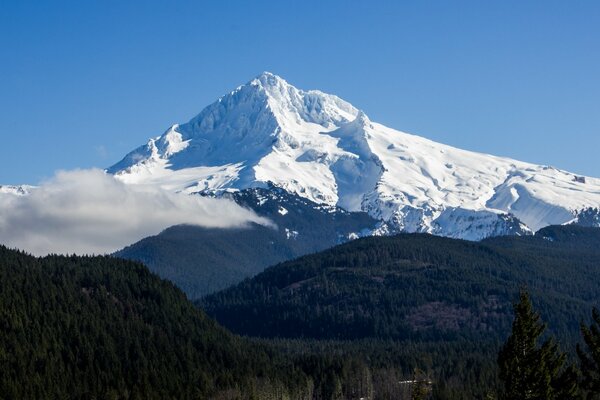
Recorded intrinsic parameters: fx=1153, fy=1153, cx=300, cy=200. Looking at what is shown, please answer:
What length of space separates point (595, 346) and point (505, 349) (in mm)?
10278


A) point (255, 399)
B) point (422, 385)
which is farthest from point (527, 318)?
point (255, 399)

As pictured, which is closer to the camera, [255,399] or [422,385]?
[422,385]

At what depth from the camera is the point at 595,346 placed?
10644 cm

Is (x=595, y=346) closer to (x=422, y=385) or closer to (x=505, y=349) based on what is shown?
(x=505, y=349)

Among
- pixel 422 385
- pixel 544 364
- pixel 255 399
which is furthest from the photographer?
pixel 255 399

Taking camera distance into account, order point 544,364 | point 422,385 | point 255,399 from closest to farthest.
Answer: point 422,385
point 544,364
point 255,399

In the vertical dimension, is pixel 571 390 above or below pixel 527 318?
below

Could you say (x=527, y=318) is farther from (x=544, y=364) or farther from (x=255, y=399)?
(x=255, y=399)

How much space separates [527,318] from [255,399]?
335ft

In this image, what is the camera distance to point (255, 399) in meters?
196

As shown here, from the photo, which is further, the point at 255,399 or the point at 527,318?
the point at 255,399

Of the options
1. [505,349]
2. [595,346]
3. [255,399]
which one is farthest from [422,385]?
[255,399]

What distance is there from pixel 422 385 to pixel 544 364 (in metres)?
21.9

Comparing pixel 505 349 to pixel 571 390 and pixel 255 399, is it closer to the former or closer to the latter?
pixel 571 390
